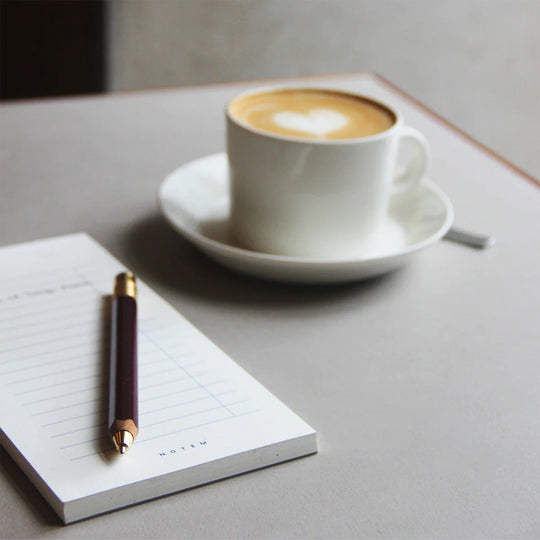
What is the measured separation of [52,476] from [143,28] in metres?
1.53

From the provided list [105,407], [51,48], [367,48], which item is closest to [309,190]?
[105,407]

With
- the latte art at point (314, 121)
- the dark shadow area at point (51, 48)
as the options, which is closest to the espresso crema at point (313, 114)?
the latte art at point (314, 121)

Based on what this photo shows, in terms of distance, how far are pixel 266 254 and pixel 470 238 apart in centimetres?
19

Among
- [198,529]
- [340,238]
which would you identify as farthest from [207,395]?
[340,238]

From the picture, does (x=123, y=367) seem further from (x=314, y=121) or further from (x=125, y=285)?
(x=314, y=121)

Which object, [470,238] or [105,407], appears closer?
[105,407]

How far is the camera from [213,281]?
608 mm

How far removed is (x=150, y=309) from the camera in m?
0.55

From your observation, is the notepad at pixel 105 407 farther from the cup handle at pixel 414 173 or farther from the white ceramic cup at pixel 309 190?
the cup handle at pixel 414 173

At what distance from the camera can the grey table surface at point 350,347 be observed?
1.29ft

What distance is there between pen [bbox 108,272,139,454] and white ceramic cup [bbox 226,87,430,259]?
0.11 m

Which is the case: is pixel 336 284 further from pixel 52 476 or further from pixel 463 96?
pixel 463 96

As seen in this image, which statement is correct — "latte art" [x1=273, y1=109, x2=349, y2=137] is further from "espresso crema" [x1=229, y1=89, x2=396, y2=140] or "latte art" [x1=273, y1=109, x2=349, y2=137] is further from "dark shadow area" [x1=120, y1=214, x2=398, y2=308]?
"dark shadow area" [x1=120, y1=214, x2=398, y2=308]

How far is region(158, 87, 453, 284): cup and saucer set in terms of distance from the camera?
22.6 inches
